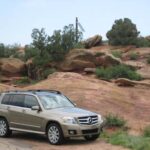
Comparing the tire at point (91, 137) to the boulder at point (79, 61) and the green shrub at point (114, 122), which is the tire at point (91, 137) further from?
the boulder at point (79, 61)

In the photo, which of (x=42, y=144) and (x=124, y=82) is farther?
(x=124, y=82)

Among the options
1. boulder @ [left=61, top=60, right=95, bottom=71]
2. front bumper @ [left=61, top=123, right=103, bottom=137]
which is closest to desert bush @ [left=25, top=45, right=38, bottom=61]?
boulder @ [left=61, top=60, right=95, bottom=71]

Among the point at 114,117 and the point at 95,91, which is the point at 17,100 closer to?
the point at 114,117

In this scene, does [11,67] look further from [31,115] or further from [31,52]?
[31,115]

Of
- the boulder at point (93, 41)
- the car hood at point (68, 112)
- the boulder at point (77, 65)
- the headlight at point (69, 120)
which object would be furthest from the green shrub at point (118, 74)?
the headlight at point (69, 120)

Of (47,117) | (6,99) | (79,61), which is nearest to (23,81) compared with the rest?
(79,61)

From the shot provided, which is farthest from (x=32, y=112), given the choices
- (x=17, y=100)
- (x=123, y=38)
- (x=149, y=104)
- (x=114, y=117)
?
(x=123, y=38)

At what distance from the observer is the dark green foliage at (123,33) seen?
46.5 m

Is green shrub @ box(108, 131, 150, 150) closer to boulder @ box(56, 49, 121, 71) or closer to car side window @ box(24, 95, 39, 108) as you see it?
car side window @ box(24, 95, 39, 108)

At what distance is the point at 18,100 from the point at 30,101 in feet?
2.31

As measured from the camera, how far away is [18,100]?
60.8ft

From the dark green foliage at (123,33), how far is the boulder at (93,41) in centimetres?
103

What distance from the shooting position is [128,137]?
17.2 m

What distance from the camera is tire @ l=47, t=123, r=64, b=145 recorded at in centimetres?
1647
